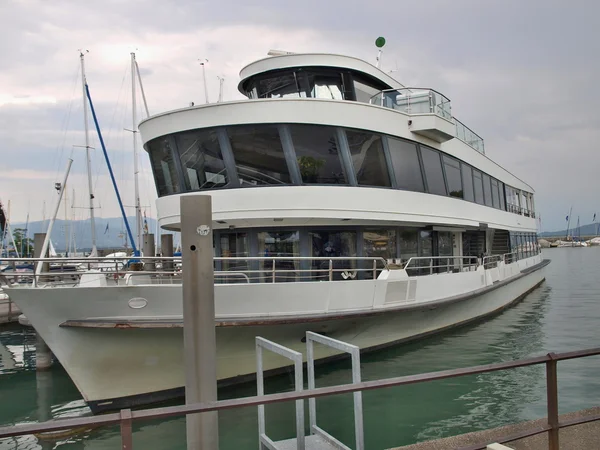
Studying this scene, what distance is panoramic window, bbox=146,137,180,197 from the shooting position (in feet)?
31.9

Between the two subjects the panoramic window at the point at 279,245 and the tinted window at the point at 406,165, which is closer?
the panoramic window at the point at 279,245

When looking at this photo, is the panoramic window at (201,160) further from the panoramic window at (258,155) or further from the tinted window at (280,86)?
the tinted window at (280,86)

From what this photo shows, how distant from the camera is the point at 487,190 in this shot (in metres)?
15.8

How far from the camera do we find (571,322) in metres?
14.3

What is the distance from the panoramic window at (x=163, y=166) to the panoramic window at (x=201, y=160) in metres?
0.29

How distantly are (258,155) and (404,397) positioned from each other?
4.70 m

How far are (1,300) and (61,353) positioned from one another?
13.4m

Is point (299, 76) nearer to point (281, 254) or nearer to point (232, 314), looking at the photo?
point (281, 254)

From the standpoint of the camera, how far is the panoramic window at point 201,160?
924 centimetres

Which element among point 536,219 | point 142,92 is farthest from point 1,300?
point 536,219

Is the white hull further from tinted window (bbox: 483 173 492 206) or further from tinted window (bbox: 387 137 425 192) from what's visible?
tinted window (bbox: 483 173 492 206)

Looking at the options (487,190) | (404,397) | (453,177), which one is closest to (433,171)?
(453,177)

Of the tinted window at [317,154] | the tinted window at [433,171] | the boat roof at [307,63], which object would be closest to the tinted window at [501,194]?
the tinted window at [433,171]

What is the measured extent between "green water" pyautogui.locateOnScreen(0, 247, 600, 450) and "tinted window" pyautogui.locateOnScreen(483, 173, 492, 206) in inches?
167
